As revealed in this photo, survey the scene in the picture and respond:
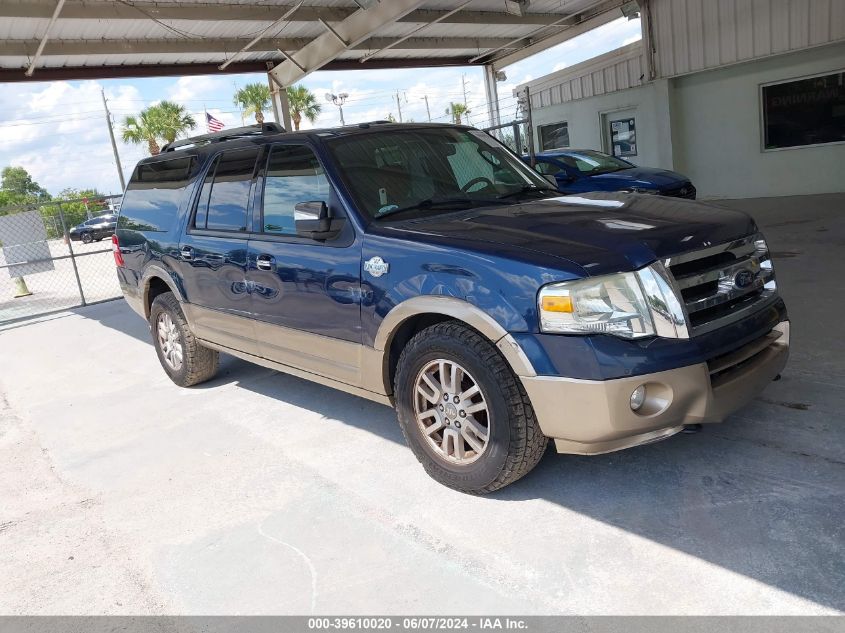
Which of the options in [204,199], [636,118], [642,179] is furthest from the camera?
[636,118]

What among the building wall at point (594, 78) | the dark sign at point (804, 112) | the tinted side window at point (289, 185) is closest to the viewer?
the tinted side window at point (289, 185)

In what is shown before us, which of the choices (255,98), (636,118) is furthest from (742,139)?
(255,98)

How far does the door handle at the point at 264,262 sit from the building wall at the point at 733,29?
13.3m

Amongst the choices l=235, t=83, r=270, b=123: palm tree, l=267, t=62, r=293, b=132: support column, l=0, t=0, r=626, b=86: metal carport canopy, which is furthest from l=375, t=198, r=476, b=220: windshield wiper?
l=235, t=83, r=270, b=123: palm tree

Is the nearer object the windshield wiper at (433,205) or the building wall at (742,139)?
the windshield wiper at (433,205)

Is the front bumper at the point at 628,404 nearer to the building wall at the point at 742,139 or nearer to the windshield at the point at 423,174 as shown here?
the windshield at the point at 423,174

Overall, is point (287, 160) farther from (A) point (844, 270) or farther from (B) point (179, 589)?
(A) point (844, 270)

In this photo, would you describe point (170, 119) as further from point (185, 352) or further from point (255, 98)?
point (185, 352)

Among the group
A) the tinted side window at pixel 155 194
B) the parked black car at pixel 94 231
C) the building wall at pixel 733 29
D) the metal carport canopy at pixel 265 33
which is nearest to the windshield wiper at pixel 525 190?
the tinted side window at pixel 155 194

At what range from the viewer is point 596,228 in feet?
10.8

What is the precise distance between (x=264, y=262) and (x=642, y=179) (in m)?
8.09

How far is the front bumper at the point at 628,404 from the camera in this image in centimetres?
291

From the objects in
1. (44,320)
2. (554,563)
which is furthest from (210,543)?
(44,320)

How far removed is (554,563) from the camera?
2.90 m
